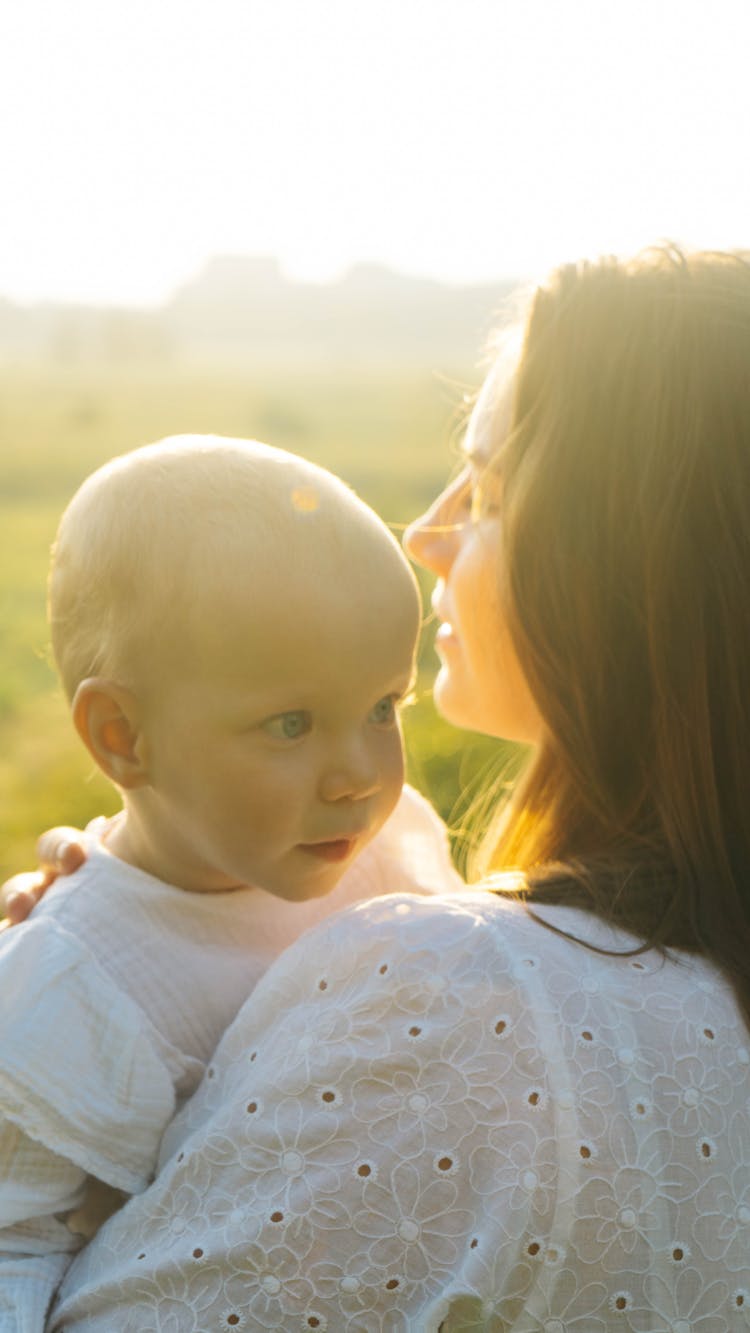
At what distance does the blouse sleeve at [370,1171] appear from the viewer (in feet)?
5.71

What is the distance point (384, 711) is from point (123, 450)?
24.1 meters

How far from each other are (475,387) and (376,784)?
Result: 971 mm

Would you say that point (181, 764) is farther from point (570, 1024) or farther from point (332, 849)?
point (570, 1024)

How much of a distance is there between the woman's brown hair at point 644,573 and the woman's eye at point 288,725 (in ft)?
1.24

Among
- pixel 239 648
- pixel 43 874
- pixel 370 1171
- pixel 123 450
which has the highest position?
pixel 239 648

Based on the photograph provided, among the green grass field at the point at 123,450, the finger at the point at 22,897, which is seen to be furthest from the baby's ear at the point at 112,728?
the green grass field at the point at 123,450

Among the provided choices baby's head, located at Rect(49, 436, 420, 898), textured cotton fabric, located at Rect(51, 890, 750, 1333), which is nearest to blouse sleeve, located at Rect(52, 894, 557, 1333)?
textured cotton fabric, located at Rect(51, 890, 750, 1333)

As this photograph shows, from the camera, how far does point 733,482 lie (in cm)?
219

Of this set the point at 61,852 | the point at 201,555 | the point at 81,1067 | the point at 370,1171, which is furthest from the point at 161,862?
the point at 370,1171

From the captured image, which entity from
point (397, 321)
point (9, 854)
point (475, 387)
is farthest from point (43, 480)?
point (397, 321)

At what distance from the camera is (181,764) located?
222 cm

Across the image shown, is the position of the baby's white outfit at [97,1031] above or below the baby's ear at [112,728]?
below

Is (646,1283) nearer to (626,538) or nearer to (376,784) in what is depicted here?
(376,784)

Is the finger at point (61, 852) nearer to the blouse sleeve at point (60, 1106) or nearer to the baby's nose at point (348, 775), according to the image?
the blouse sleeve at point (60, 1106)
